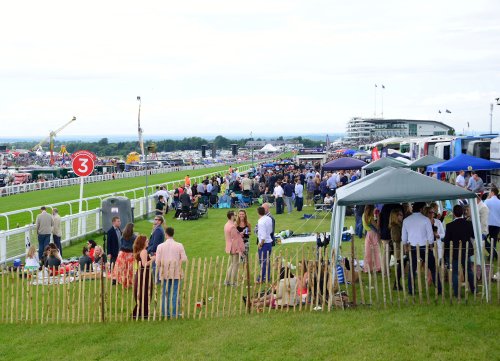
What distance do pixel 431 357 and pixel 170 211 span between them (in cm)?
2138

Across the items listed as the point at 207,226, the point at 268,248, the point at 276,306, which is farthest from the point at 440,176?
the point at 276,306

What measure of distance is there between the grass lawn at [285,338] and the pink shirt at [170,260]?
729mm

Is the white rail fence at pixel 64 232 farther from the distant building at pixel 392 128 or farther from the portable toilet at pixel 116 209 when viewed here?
the distant building at pixel 392 128

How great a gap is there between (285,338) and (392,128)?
519ft

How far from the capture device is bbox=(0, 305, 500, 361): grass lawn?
797 cm

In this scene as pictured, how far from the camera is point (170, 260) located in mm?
10102

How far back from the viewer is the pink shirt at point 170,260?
1005 cm

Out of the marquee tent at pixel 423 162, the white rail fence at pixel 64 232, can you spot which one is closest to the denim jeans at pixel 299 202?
the marquee tent at pixel 423 162

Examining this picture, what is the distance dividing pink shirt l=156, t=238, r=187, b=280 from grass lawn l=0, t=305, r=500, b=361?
0.73 meters

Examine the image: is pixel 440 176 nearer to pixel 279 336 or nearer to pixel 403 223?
pixel 403 223

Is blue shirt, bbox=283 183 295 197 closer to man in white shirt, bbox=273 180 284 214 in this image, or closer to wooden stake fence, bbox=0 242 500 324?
man in white shirt, bbox=273 180 284 214

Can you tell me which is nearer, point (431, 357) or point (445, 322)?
point (431, 357)

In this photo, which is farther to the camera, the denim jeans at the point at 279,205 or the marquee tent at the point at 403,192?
the denim jeans at the point at 279,205

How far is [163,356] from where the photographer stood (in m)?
8.39
